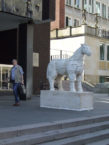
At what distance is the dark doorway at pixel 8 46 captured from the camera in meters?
22.3

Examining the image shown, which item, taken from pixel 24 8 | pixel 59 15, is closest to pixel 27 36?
pixel 24 8

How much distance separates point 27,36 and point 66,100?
6.14 meters

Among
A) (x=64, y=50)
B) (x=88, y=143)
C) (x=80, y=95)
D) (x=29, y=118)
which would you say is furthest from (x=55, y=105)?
(x=64, y=50)

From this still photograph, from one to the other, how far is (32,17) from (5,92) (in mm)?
5944

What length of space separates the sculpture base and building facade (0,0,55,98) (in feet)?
13.6

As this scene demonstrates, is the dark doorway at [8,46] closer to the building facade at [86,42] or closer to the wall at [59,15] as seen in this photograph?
the building facade at [86,42]

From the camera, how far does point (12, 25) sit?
20.1 meters

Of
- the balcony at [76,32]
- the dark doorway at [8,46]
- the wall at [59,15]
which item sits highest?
the wall at [59,15]

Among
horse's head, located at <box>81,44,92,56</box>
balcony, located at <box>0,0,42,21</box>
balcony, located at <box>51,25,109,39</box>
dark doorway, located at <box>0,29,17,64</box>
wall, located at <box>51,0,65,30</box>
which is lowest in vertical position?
horse's head, located at <box>81,44,92,56</box>

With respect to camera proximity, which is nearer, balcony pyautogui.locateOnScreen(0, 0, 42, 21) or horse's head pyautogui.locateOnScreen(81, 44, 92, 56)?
horse's head pyautogui.locateOnScreen(81, 44, 92, 56)

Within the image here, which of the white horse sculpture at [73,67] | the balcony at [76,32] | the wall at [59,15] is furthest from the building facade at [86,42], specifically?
Answer: the white horse sculpture at [73,67]

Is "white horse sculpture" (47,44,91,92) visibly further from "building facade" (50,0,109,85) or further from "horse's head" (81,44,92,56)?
"building facade" (50,0,109,85)

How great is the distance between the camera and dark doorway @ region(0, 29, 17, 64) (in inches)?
878

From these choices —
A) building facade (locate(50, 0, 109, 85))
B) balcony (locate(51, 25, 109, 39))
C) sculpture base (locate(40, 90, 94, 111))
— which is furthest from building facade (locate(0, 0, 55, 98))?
balcony (locate(51, 25, 109, 39))
